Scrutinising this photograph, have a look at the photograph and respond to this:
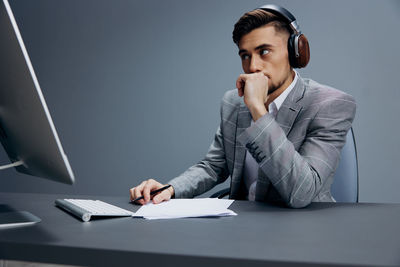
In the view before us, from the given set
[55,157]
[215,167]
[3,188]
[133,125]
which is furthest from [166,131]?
[55,157]

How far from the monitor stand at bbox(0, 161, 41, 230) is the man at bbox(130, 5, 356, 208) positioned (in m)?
0.35

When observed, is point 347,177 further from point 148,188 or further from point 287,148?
point 148,188

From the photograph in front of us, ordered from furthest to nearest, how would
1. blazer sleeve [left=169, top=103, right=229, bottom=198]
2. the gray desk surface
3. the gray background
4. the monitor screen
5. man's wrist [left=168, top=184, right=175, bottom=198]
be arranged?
the gray background, blazer sleeve [left=169, top=103, right=229, bottom=198], man's wrist [left=168, top=184, right=175, bottom=198], the monitor screen, the gray desk surface

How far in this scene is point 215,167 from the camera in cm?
161

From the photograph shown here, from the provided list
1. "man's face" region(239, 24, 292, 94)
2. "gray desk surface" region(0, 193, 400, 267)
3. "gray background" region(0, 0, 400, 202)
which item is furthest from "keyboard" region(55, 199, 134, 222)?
"gray background" region(0, 0, 400, 202)

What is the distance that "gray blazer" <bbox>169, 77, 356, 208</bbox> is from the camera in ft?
3.44

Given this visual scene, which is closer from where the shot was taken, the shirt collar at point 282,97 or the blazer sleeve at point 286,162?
the blazer sleeve at point 286,162

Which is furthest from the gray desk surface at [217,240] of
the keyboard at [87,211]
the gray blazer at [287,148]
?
the gray blazer at [287,148]

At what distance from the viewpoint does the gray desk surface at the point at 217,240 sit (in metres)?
0.55

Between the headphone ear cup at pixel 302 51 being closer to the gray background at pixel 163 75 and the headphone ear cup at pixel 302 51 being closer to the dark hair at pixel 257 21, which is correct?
the dark hair at pixel 257 21

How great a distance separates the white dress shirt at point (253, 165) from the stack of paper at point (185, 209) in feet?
1.33

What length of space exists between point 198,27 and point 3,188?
1999 millimetres

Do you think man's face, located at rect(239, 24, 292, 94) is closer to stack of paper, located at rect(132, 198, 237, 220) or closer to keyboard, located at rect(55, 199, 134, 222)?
stack of paper, located at rect(132, 198, 237, 220)

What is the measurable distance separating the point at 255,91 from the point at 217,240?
27.0 inches
